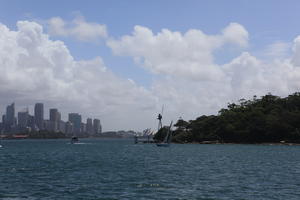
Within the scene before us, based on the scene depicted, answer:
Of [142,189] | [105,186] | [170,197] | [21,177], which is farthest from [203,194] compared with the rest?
[21,177]

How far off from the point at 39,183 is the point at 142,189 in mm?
15424

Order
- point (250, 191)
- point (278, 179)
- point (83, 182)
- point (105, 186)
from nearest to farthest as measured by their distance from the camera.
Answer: point (250, 191)
point (105, 186)
point (83, 182)
point (278, 179)

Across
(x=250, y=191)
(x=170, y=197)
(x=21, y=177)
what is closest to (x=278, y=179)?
(x=250, y=191)

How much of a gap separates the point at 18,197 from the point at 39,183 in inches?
454

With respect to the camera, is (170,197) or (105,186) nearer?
(170,197)

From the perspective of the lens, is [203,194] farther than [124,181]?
No

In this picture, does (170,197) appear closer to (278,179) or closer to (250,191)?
(250,191)

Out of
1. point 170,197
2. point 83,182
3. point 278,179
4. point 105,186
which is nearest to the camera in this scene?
point 170,197

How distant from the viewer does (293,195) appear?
4681 centimetres

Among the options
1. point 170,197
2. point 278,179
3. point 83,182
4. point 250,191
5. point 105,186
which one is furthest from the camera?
point 278,179

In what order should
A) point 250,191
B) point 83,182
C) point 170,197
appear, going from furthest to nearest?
1. point 83,182
2. point 250,191
3. point 170,197

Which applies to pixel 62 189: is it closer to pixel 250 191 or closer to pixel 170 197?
pixel 170 197

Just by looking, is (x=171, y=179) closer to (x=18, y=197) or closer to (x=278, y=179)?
(x=278, y=179)

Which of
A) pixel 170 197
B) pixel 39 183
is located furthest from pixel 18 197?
pixel 170 197
